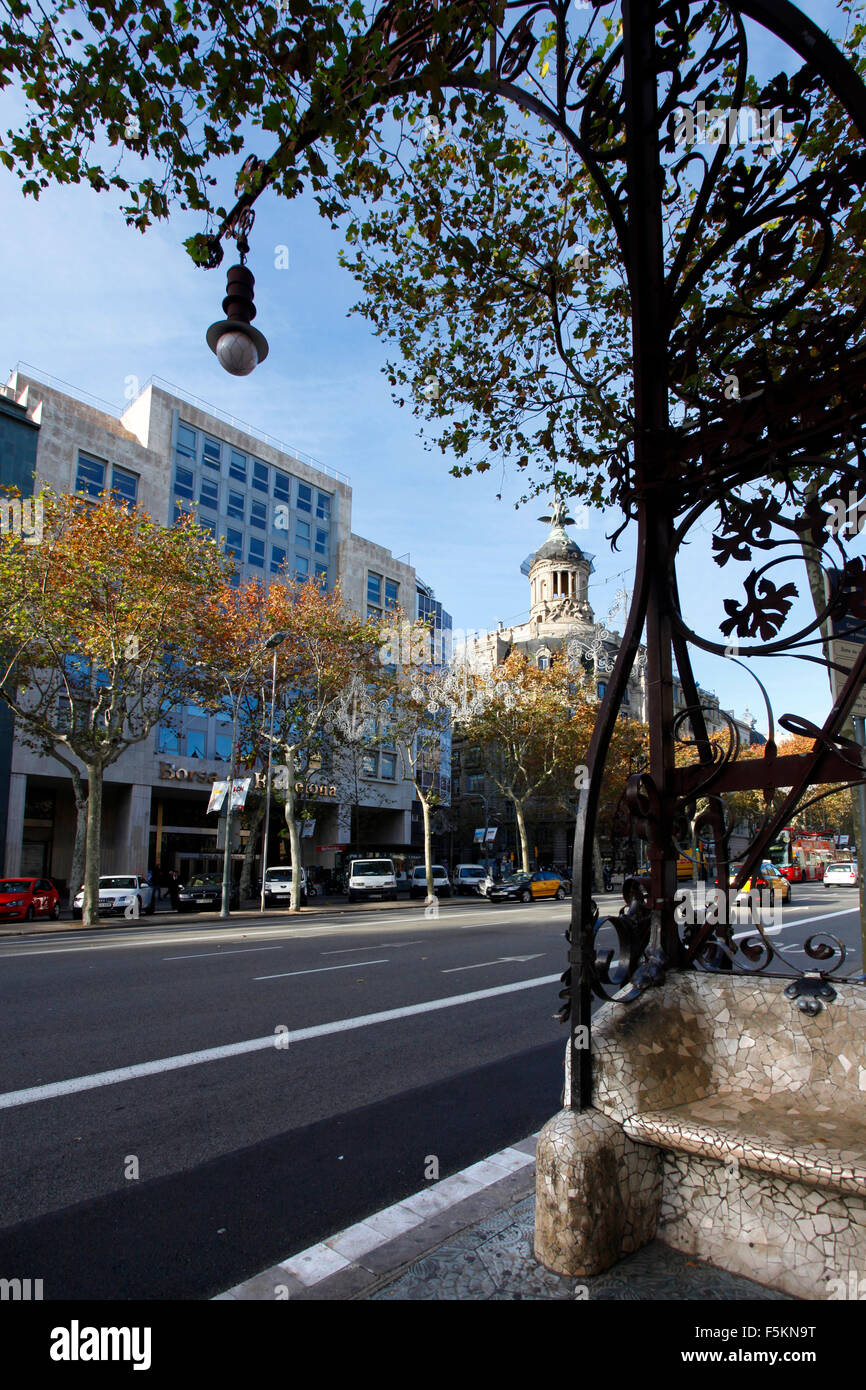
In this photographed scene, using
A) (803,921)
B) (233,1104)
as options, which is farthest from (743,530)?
(803,921)

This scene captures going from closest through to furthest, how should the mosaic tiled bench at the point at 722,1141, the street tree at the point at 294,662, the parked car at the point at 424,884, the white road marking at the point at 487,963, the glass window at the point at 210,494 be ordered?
1. the mosaic tiled bench at the point at 722,1141
2. the white road marking at the point at 487,963
3. the street tree at the point at 294,662
4. the parked car at the point at 424,884
5. the glass window at the point at 210,494

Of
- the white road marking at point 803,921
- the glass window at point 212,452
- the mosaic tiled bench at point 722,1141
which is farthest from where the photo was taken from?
the glass window at point 212,452

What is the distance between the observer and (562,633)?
257ft

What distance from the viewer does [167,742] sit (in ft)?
127

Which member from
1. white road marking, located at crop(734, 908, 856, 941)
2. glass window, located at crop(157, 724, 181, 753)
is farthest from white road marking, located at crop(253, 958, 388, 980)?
glass window, located at crop(157, 724, 181, 753)

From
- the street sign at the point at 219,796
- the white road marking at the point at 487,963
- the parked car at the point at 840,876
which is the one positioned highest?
the street sign at the point at 219,796

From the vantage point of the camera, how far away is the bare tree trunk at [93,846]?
72.7ft

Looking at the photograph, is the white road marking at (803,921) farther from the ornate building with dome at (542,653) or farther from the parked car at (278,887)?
the ornate building with dome at (542,653)

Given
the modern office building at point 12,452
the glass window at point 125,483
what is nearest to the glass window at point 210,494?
the glass window at point 125,483

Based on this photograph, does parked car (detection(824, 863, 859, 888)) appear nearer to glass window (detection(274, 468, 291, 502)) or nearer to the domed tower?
glass window (detection(274, 468, 291, 502))

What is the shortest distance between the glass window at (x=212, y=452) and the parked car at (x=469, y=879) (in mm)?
25897

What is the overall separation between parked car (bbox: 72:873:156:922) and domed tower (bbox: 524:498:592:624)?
57258 mm
